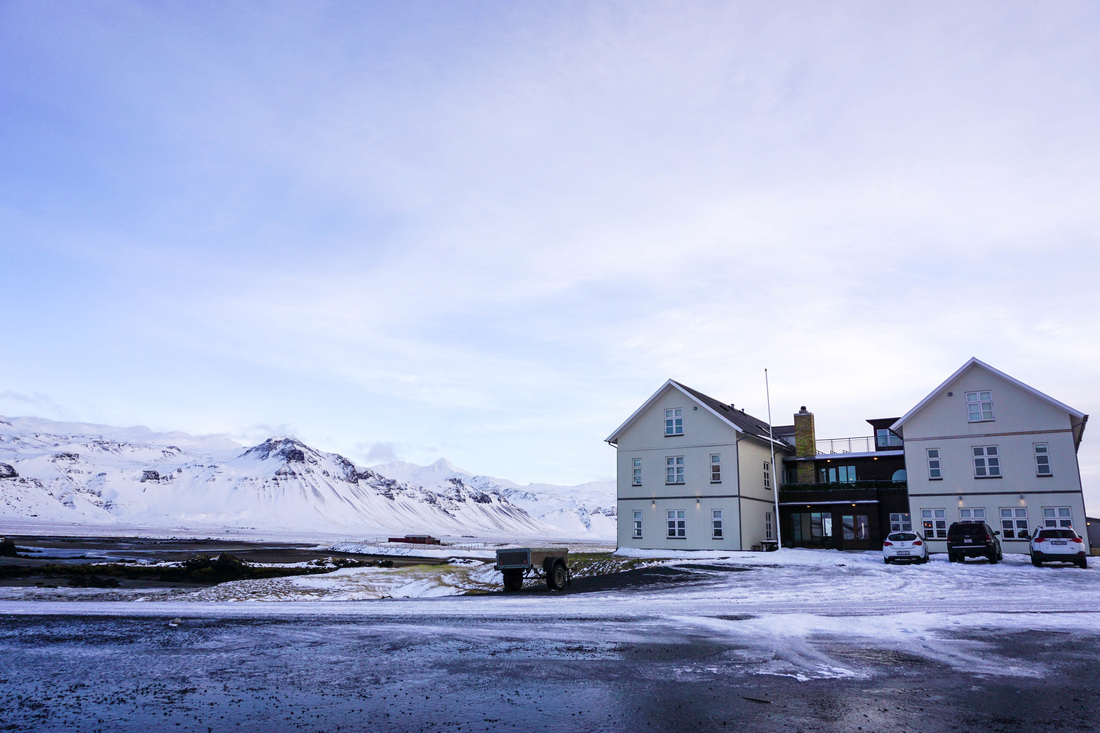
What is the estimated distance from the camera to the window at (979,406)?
138 feet

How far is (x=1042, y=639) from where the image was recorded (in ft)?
44.1

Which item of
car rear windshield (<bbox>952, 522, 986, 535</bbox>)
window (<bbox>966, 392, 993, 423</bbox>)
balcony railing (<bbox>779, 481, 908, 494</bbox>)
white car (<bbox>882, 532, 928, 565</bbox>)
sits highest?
window (<bbox>966, 392, 993, 423</bbox>)

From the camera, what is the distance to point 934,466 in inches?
1684

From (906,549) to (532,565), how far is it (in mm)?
19374

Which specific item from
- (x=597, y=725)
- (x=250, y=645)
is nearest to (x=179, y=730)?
(x=597, y=725)

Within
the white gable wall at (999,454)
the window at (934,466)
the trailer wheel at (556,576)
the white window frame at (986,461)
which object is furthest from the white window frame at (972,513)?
the trailer wheel at (556,576)

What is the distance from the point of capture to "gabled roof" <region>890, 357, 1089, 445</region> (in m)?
39.6

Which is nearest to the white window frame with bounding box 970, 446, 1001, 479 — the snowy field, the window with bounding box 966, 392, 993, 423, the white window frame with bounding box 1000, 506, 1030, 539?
the window with bounding box 966, 392, 993, 423

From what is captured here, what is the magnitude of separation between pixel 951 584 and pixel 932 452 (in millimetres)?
19566

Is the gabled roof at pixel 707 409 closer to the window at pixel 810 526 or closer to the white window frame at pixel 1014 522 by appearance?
the window at pixel 810 526

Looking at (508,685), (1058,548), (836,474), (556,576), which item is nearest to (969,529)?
(1058,548)

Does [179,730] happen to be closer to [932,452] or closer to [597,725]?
[597,725]

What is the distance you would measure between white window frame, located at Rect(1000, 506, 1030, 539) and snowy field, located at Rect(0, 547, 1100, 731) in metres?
19.1

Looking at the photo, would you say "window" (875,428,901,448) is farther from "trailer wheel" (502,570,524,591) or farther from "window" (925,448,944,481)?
"trailer wheel" (502,570,524,591)
